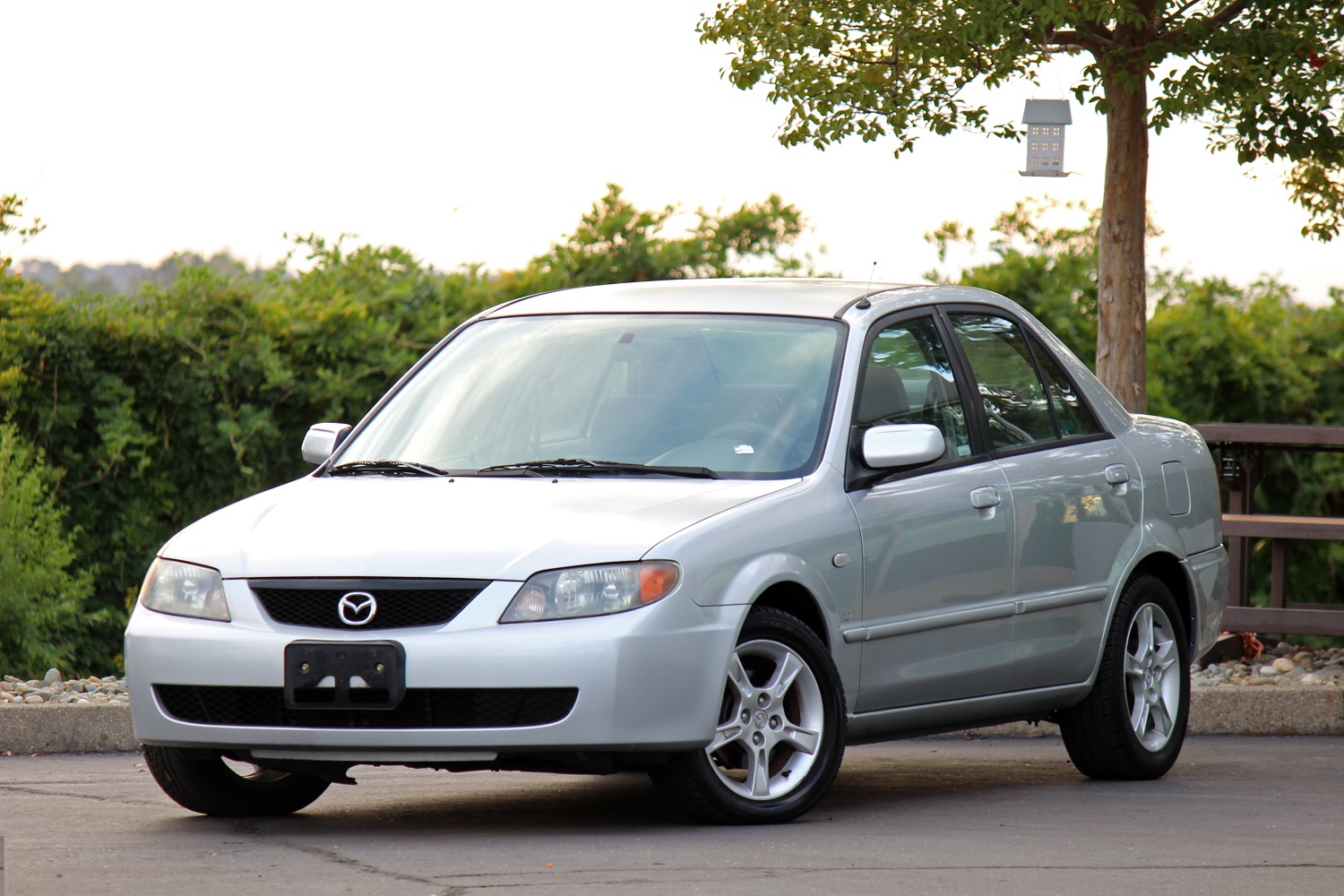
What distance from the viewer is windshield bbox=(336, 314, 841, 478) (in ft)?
22.0

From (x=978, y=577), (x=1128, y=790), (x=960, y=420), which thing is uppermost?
(x=960, y=420)

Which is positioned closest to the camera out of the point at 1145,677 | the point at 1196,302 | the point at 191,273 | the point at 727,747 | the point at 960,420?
the point at 727,747

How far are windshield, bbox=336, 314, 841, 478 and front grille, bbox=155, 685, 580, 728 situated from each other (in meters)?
1.02

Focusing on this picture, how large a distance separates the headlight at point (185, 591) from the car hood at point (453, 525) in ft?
0.12

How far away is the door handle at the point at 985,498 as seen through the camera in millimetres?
7086

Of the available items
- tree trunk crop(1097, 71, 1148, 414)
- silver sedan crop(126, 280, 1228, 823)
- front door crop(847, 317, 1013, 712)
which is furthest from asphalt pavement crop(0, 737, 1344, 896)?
tree trunk crop(1097, 71, 1148, 414)

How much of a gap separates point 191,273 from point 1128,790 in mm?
7008

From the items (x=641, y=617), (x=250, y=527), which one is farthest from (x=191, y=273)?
(x=641, y=617)

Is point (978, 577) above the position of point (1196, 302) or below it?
below

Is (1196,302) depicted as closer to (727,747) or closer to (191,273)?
(191,273)

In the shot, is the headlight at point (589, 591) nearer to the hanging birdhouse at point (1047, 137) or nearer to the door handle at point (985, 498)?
the door handle at point (985, 498)

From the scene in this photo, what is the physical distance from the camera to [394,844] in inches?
236

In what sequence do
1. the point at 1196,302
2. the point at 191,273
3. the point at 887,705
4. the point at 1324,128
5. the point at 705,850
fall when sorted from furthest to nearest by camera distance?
the point at 1196,302 < the point at 191,273 < the point at 1324,128 < the point at 887,705 < the point at 705,850

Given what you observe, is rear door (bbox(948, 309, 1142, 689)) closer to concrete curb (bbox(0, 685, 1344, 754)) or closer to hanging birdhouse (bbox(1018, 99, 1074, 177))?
concrete curb (bbox(0, 685, 1344, 754))
